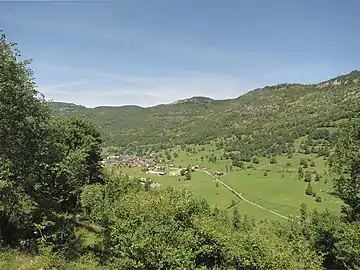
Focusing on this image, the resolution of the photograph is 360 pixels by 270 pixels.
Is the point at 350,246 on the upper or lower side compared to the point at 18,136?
lower

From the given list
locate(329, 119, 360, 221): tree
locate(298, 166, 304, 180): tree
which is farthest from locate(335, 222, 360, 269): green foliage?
locate(298, 166, 304, 180): tree

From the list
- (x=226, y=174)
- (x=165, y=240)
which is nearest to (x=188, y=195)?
(x=165, y=240)

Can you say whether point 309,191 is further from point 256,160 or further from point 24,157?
point 24,157

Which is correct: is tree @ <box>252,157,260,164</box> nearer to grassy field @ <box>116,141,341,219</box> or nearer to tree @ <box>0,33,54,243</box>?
grassy field @ <box>116,141,341,219</box>

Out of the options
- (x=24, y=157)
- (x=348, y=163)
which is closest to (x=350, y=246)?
(x=348, y=163)

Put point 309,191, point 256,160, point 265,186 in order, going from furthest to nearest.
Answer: point 256,160
point 265,186
point 309,191
